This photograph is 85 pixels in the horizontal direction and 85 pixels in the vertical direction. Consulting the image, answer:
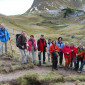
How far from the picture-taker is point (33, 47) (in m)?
11.8

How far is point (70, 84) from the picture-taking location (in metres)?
8.66

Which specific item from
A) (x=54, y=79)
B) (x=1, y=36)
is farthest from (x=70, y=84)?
(x=1, y=36)

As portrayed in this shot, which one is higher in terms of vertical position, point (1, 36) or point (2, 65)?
point (1, 36)

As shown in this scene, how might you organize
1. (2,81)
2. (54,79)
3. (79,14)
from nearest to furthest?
(2,81) → (54,79) → (79,14)

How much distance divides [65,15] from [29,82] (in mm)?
137736

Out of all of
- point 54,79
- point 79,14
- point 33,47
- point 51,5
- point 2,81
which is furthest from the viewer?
point 51,5

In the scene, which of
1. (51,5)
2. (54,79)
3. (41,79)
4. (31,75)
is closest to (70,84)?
(54,79)

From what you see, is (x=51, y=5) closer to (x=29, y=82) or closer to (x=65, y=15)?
(x=65, y=15)

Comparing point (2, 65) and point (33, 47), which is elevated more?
point (33, 47)

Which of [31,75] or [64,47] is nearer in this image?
[31,75]

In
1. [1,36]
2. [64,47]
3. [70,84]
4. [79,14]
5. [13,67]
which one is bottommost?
[70,84]

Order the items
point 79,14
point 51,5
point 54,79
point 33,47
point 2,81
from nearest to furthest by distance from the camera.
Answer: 1. point 2,81
2. point 54,79
3. point 33,47
4. point 79,14
5. point 51,5

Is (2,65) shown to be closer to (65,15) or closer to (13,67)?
(13,67)

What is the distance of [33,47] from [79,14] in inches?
5116
